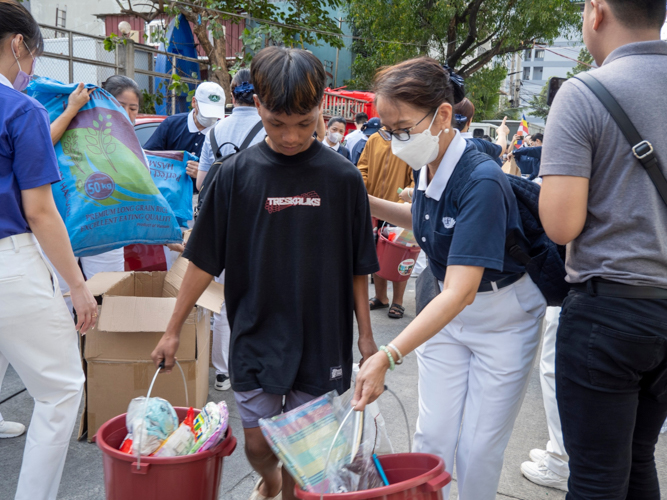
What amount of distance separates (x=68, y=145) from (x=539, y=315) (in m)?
2.43

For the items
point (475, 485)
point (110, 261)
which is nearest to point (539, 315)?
point (475, 485)

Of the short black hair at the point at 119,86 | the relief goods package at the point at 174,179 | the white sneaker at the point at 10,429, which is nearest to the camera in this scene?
the white sneaker at the point at 10,429

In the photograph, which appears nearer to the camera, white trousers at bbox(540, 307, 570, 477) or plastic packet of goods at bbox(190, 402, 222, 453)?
plastic packet of goods at bbox(190, 402, 222, 453)

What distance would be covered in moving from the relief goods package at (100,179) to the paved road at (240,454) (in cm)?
106

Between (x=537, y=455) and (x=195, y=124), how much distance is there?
3208 millimetres

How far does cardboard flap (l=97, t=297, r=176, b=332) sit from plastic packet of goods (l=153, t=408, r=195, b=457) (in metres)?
1.03

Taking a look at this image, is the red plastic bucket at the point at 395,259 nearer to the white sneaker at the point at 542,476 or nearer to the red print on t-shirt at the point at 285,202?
the white sneaker at the point at 542,476

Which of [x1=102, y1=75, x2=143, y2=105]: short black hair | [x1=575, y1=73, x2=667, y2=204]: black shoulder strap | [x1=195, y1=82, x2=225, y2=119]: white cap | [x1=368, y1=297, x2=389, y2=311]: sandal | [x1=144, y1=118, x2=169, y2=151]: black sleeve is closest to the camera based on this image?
[x1=575, y1=73, x2=667, y2=204]: black shoulder strap

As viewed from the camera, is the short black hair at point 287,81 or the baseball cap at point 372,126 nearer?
the short black hair at point 287,81

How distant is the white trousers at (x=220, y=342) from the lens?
12.4 feet

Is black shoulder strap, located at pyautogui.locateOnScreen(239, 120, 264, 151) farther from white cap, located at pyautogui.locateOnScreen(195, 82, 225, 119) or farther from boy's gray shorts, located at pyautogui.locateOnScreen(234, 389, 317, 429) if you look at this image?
boy's gray shorts, located at pyautogui.locateOnScreen(234, 389, 317, 429)

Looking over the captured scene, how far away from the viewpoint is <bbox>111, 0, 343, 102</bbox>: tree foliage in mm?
12406

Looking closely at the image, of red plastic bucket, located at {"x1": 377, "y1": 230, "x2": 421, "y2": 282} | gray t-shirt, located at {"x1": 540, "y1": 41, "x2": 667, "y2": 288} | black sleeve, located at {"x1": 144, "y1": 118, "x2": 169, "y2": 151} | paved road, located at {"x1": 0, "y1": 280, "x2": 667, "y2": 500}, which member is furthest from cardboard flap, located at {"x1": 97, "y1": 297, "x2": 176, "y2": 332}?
red plastic bucket, located at {"x1": 377, "y1": 230, "x2": 421, "y2": 282}

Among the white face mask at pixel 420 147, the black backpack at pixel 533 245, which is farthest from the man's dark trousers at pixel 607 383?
the white face mask at pixel 420 147
